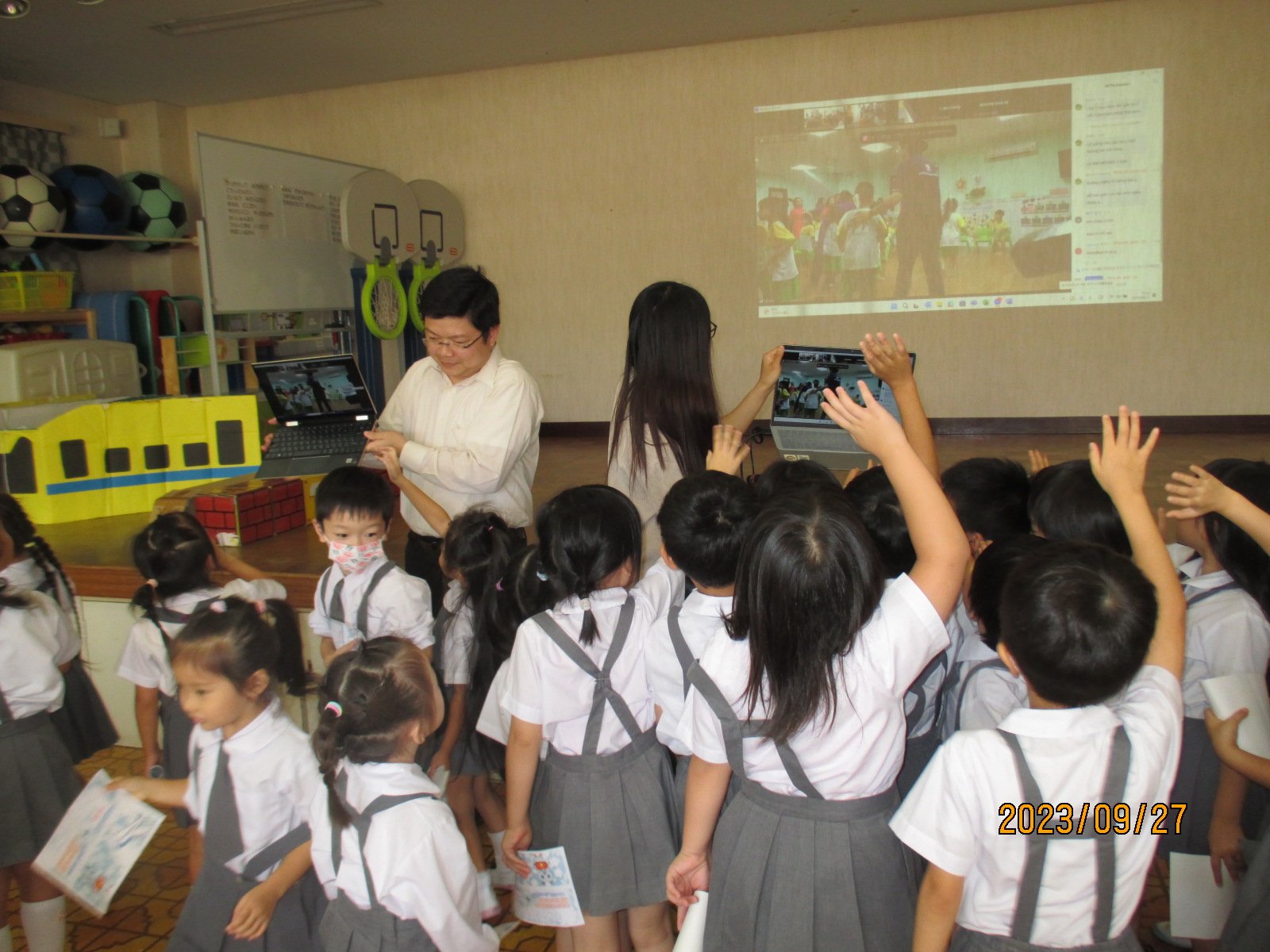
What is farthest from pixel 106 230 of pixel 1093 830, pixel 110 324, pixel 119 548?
pixel 1093 830

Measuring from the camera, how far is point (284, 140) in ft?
23.3

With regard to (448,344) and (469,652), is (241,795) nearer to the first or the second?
(469,652)

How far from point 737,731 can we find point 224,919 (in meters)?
0.76

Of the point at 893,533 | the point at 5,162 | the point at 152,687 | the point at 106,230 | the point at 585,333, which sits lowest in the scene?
the point at 152,687

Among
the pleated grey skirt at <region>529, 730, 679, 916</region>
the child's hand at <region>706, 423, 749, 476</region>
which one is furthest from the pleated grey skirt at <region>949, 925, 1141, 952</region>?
the child's hand at <region>706, 423, 749, 476</region>

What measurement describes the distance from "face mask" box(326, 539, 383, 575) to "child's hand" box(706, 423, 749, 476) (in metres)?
0.68

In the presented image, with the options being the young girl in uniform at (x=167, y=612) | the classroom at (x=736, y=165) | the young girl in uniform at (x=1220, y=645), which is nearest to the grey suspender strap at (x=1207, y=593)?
the young girl in uniform at (x=1220, y=645)

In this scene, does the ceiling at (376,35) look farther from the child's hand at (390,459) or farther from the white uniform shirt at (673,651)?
the white uniform shirt at (673,651)

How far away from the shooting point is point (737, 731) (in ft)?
3.72

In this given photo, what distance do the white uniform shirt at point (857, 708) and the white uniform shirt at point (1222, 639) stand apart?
54cm

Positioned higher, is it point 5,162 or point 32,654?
point 5,162

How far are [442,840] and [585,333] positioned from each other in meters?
5.75

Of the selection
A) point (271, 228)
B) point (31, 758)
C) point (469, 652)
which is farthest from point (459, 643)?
point (271, 228)

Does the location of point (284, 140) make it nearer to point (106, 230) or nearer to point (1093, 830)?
point (106, 230)
